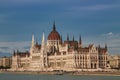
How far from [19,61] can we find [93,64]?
52584 millimetres

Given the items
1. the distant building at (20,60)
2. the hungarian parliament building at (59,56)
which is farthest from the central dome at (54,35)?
the distant building at (20,60)

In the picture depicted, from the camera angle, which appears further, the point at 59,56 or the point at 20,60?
the point at 20,60

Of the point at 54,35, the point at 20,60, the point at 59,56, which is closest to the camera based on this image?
the point at 59,56

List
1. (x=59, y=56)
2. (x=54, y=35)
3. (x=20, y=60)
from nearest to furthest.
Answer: (x=59, y=56)
(x=54, y=35)
(x=20, y=60)

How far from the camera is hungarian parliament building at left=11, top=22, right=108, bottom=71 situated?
13425cm

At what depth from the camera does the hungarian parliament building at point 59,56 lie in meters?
134

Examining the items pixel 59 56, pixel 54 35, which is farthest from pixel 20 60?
pixel 59 56

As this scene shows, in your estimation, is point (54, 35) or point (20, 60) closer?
point (54, 35)

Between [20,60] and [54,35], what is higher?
[54,35]

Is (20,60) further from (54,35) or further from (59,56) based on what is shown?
(59,56)

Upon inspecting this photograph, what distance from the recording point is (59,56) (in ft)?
485

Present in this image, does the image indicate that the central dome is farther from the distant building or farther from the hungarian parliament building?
the distant building

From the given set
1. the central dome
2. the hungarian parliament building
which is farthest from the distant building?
the central dome

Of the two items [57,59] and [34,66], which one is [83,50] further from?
[34,66]
